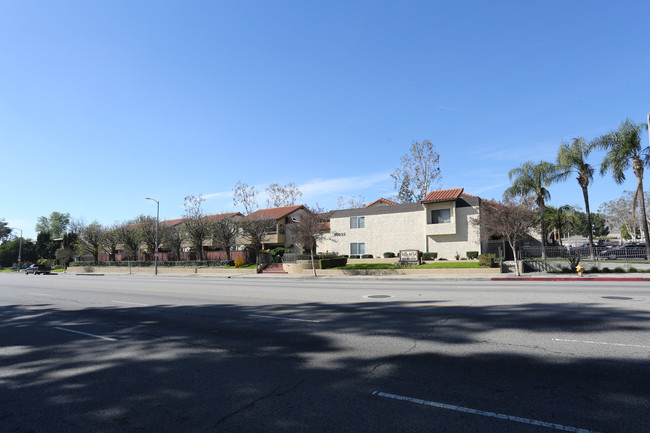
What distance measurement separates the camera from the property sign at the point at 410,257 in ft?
114

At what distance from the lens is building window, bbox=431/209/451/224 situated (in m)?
38.0

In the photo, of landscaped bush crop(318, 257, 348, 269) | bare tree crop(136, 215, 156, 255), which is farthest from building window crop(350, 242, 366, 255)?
bare tree crop(136, 215, 156, 255)

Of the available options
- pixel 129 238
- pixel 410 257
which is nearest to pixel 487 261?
pixel 410 257

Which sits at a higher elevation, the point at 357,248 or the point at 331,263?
the point at 357,248

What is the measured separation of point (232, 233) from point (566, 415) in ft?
151

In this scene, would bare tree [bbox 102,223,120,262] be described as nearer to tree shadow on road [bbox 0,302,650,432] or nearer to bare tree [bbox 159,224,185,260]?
bare tree [bbox 159,224,185,260]

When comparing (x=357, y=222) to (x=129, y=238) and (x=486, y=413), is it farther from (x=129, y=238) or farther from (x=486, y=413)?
(x=486, y=413)

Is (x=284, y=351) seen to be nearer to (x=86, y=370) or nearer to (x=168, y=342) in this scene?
(x=168, y=342)

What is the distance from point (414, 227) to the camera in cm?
4091

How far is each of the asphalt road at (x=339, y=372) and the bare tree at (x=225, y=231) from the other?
1471 inches

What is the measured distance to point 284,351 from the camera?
6.58 m

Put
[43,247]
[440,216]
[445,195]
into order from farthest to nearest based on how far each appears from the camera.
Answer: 1. [43,247]
2. [440,216]
3. [445,195]

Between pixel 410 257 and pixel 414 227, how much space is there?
653 cm

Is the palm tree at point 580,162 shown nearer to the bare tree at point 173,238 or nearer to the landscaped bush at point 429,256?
the landscaped bush at point 429,256
